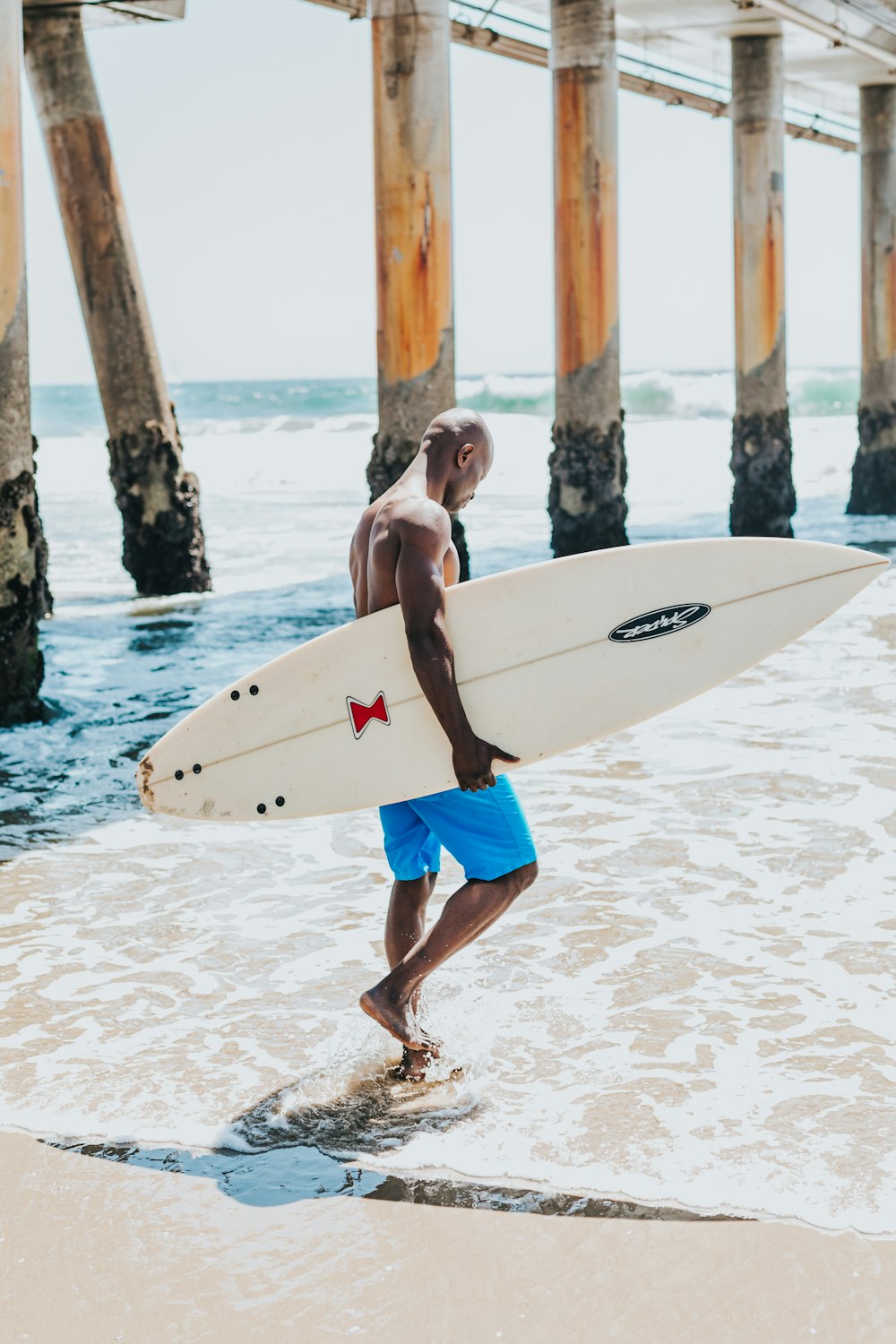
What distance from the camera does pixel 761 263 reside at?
1410cm

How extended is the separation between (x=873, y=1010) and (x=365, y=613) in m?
1.51

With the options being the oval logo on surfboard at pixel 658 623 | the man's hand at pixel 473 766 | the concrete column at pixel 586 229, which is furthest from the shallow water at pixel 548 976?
the concrete column at pixel 586 229

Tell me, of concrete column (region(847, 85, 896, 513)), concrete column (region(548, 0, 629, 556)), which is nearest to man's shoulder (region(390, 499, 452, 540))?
concrete column (region(548, 0, 629, 556))

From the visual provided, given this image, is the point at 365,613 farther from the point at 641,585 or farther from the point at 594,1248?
the point at 594,1248

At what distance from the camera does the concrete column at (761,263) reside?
14102mm

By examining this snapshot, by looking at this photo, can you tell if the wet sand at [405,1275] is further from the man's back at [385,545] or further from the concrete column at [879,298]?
the concrete column at [879,298]

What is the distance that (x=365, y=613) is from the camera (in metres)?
3.23

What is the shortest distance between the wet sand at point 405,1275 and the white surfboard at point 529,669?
1.03m

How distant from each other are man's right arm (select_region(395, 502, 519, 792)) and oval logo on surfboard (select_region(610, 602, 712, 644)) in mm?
599

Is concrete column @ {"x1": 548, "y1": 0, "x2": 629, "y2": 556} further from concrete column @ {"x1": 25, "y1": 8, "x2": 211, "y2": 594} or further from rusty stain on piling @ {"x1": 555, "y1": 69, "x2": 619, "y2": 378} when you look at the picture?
concrete column @ {"x1": 25, "y1": 8, "x2": 211, "y2": 594}

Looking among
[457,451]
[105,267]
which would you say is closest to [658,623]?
[457,451]

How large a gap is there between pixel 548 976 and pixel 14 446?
421cm

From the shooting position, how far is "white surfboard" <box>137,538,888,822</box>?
3322 millimetres

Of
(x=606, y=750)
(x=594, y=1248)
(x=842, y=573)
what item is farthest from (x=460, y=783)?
(x=606, y=750)
